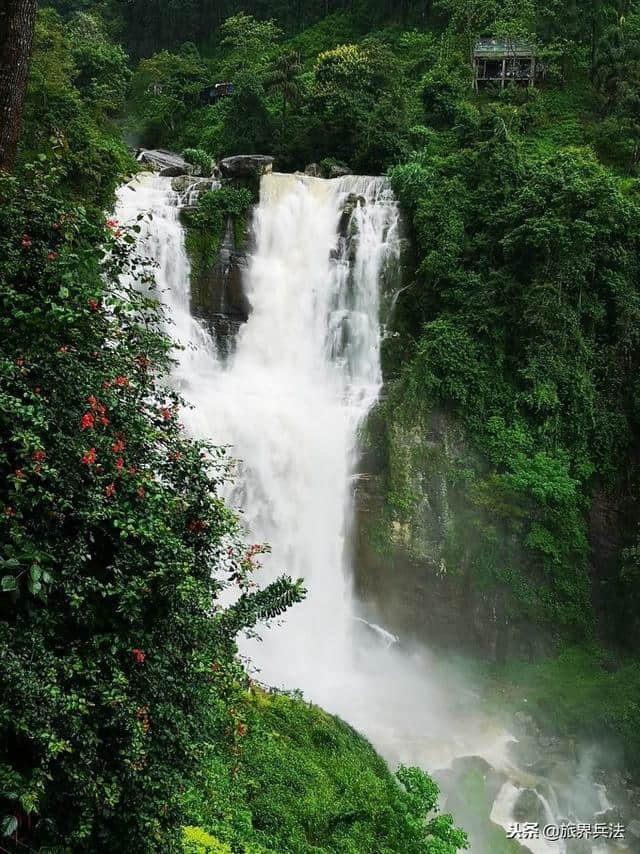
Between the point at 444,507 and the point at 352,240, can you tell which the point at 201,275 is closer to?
the point at 352,240

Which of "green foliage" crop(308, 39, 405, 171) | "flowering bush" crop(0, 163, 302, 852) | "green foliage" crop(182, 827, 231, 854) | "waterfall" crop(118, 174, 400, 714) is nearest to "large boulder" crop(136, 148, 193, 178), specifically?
"waterfall" crop(118, 174, 400, 714)

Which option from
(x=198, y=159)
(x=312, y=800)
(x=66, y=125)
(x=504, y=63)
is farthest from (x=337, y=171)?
(x=312, y=800)

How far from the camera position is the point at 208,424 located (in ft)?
42.8

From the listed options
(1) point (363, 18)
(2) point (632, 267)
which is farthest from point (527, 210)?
(1) point (363, 18)

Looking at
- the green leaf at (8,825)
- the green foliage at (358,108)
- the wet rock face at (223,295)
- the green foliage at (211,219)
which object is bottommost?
the green leaf at (8,825)

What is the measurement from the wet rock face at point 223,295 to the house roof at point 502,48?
47.4ft

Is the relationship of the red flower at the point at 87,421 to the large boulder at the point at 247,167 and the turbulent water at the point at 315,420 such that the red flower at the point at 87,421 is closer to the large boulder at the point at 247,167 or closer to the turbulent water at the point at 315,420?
the turbulent water at the point at 315,420

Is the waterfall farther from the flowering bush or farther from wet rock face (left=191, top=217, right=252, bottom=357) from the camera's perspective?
the flowering bush

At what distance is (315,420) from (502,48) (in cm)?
1800

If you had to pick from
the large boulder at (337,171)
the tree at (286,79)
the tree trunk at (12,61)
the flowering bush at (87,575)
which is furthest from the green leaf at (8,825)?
the tree at (286,79)

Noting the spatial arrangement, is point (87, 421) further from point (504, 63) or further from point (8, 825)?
point (504, 63)

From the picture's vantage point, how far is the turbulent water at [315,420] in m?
11.6

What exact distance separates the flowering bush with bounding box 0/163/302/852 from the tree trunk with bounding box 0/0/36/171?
0.39 meters

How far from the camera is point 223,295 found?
15352mm
